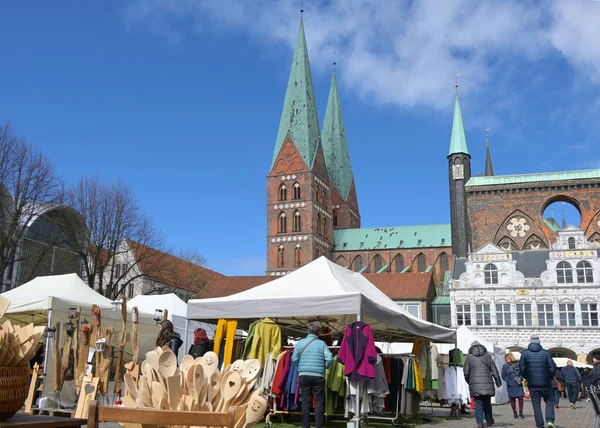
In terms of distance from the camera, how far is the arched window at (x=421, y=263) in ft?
225

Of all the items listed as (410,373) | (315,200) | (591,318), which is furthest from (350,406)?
(315,200)

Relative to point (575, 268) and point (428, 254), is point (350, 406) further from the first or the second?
point (428, 254)

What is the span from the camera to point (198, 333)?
10539 mm

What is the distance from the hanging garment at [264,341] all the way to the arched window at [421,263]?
60.0m

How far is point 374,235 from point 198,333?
63119 mm

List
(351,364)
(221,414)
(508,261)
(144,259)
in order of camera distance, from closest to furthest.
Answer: (221,414)
(351,364)
(144,259)
(508,261)

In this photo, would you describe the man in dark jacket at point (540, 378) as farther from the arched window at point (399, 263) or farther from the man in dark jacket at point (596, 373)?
the arched window at point (399, 263)

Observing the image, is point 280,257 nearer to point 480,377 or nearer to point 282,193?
point 282,193

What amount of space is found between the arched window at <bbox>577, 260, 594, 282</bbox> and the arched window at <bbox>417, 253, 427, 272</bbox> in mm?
28307

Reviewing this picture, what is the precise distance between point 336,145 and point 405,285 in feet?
119

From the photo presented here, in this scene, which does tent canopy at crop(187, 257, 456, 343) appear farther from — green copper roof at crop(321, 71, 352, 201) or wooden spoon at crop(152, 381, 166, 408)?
green copper roof at crop(321, 71, 352, 201)

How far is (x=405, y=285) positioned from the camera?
51.8 metres

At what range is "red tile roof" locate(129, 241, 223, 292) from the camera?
115 feet

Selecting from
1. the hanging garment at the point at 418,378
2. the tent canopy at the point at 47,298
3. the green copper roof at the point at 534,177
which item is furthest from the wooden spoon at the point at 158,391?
the green copper roof at the point at 534,177
